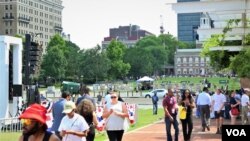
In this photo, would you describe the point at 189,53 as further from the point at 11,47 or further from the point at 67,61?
the point at 11,47

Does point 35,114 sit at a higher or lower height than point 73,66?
lower

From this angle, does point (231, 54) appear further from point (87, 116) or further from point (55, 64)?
point (55, 64)

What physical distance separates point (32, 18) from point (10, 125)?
141 m

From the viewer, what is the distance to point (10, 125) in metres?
18.4

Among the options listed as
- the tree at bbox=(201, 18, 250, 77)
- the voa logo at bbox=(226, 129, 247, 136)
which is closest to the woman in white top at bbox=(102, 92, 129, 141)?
the voa logo at bbox=(226, 129, 247, 136)

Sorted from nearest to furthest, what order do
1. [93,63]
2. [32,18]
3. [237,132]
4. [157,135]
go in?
[237,132] < [157,135] < [93,63] < [32,18]

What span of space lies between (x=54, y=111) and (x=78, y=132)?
2.88 m

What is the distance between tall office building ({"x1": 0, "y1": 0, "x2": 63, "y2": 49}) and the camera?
14750 centimetres

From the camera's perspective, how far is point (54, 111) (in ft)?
37.6

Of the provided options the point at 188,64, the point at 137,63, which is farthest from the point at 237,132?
the point at 188,64

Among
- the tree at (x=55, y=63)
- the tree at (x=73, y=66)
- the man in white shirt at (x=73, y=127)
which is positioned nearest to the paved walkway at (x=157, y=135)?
the man in white shirt at (x=73, y=127)

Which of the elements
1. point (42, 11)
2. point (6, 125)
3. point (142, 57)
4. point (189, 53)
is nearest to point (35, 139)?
point (6, 125)

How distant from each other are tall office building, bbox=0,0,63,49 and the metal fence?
116 metres

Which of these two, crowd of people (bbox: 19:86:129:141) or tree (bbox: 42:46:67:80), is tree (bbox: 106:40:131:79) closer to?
tree (bbox: 42:46:67:80)
